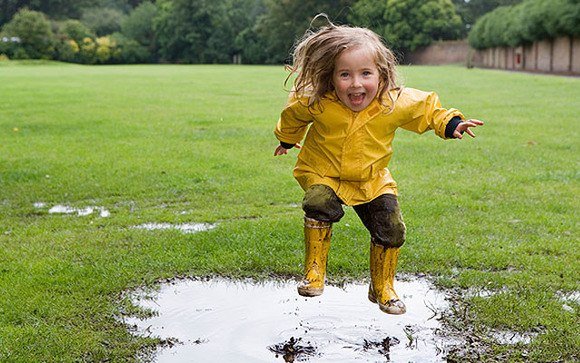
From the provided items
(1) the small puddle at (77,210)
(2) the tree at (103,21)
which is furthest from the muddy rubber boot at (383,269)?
(2) the tree at (103,21)

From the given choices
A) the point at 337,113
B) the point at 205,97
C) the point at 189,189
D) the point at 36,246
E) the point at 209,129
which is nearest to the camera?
the point at 337,113

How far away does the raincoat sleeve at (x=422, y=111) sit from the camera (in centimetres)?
449

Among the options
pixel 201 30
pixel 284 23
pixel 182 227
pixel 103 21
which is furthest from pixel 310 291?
pixel 103 21

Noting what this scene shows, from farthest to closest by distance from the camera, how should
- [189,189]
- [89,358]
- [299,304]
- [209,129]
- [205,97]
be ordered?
[205,97] < [209,129] < [189,189] < [299,304] < [89,358]

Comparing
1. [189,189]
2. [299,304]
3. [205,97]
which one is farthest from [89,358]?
[205,97]

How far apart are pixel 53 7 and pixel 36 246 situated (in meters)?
89.4

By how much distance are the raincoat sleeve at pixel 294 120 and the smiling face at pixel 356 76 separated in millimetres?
262

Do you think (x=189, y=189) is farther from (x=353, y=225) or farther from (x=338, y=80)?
(x=338, y=80)

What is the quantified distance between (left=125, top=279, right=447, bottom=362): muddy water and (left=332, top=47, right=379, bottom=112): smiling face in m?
1.38

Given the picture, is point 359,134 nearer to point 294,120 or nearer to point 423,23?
point 294,120

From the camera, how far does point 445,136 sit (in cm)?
445

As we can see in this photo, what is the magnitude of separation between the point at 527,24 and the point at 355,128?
169 ft

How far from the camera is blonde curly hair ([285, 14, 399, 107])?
14.6 feet

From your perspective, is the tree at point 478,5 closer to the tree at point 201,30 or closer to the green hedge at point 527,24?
the green hedge at point 527,24
